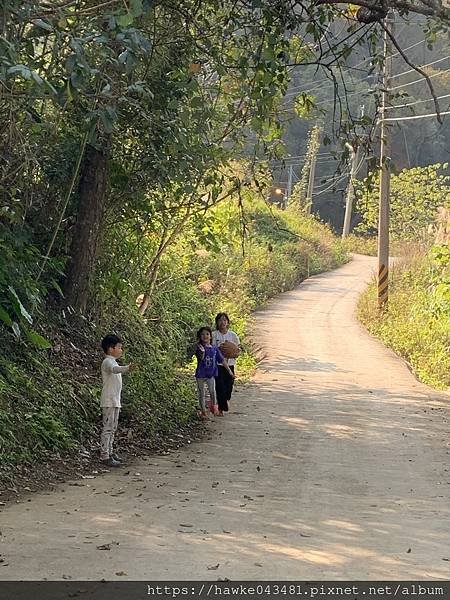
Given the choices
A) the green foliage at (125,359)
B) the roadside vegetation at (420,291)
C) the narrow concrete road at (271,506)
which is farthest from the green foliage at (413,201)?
the narrow concrete road at (271,506)

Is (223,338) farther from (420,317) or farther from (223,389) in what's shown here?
(420,317)

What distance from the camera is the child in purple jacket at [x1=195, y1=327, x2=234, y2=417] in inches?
480

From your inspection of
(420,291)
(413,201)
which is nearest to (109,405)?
(420,291)

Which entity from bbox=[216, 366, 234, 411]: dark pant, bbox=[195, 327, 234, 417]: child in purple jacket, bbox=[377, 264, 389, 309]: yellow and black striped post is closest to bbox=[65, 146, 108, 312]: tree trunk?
bbox=[195, 327, 234, 417]: child in purple jacket

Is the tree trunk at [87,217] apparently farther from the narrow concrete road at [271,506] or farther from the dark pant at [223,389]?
the narrow concrete road at [271,506]

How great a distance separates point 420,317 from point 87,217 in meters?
14.9

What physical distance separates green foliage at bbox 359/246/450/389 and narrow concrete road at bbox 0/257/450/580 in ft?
16.2

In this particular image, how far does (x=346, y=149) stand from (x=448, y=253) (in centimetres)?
1378

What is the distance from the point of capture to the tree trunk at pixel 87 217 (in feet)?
37.8

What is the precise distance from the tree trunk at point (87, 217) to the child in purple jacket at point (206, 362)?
1.85 m

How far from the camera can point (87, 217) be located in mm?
11531

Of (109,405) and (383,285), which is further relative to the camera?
(383,285)

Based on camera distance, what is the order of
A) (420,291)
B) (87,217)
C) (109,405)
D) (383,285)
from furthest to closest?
(383,285)
(420,291)
(87,217)
(109,405)

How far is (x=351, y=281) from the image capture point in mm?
40406
